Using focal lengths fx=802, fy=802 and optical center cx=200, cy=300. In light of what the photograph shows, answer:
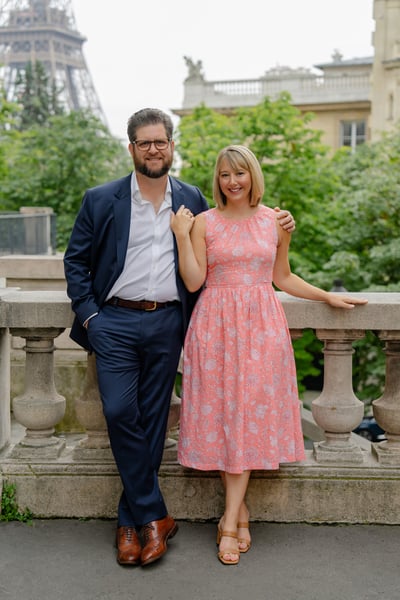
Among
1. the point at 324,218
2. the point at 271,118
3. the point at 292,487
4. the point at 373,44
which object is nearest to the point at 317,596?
the point at 292,487

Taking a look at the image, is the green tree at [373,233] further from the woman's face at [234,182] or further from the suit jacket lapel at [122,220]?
the suit jacket lapel at [122,220]

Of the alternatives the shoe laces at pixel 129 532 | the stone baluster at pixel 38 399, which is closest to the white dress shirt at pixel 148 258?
the stone baluster at pixel 38 399

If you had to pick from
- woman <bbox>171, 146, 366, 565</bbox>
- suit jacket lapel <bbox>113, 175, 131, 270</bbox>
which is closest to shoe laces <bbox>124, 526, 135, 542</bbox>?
woman <bbox>171, 146, 366, 565</bbox>

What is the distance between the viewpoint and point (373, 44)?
44.6 meters

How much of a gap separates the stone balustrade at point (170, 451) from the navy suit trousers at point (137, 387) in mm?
455

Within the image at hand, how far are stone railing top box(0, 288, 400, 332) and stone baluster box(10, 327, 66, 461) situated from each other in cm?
9

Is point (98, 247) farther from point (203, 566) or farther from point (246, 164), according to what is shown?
point (203, 566)

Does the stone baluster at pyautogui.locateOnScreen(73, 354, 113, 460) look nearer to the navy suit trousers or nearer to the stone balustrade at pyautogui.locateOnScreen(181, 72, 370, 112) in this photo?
the navy suit trousers

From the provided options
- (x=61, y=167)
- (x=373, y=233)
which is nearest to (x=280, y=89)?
(x=61, y=167)

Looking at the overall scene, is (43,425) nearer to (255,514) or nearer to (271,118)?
(255,514)

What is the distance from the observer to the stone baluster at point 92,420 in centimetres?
460

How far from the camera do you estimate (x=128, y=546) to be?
4043 mm

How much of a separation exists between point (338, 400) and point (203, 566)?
1.22m

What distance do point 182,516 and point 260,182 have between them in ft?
6.35
